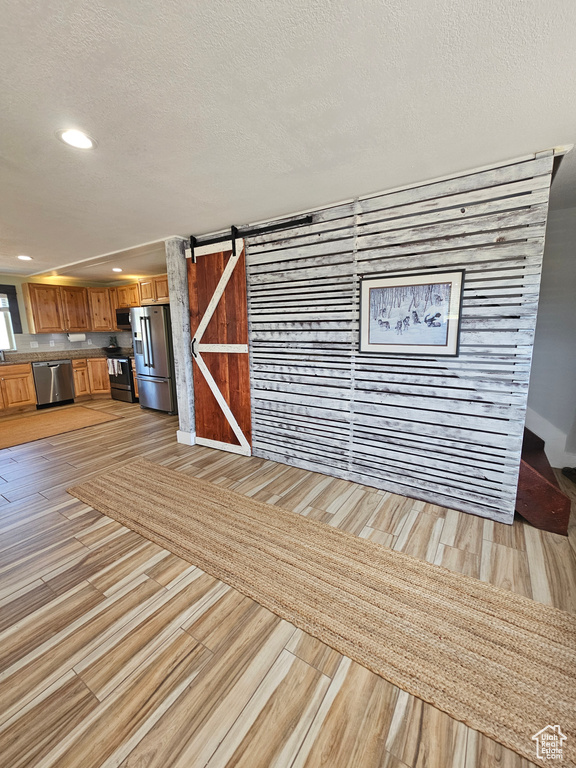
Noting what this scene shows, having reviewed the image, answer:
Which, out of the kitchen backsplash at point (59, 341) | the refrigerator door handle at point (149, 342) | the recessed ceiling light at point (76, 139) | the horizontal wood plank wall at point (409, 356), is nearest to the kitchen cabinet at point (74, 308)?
the kitchen backsplash at point (59, 341)

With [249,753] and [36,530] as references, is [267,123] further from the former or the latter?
[36,530]

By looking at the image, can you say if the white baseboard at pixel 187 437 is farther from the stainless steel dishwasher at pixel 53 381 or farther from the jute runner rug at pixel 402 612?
the stainless steel dishwasher at pixel 53 381

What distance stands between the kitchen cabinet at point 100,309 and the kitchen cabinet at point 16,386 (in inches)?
62.5

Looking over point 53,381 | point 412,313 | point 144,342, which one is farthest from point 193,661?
point 53,381

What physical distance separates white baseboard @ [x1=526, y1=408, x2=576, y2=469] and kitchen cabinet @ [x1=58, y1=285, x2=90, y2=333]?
8.03 metres

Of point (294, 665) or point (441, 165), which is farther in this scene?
point (441, 165)

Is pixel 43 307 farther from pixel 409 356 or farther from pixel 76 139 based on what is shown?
pixel 409 356

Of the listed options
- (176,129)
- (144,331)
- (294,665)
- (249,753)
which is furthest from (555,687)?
(144,331)

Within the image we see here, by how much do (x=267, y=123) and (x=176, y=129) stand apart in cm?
49

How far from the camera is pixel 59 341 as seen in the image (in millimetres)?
6809

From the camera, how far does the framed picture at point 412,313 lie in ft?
8.01

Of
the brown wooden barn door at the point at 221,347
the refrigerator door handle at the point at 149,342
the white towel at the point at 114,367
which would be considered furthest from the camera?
the white towel at the point at 114,367

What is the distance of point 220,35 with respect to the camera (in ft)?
3.84

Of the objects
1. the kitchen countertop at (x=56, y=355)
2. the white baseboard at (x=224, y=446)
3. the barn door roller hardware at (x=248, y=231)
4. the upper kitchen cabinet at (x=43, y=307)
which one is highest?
the barn door roller hardware at (x=248, y=231)
